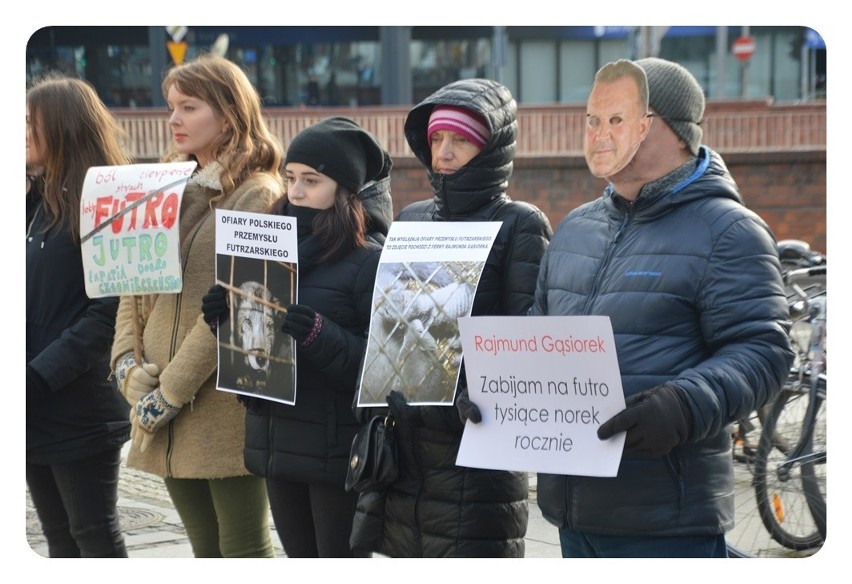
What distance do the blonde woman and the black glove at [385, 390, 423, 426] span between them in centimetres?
69

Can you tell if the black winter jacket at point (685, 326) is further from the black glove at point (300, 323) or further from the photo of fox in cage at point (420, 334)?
the black glove at point (300, 323)

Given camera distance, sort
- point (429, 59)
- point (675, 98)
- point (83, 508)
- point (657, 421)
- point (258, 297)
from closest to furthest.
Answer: point (657, 421) → point (675, 98) → point (258, 297) → point (83, 508) → point (429, 59)

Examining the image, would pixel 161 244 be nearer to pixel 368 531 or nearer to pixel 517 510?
pixel 368 531

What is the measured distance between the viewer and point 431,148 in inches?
140

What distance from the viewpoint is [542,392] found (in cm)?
289

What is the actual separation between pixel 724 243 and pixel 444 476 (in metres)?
1.13

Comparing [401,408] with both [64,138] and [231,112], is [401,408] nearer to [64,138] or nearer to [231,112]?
[231,112]

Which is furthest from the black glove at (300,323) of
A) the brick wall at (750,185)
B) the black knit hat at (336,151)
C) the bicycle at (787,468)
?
the brick wall at (750,185)

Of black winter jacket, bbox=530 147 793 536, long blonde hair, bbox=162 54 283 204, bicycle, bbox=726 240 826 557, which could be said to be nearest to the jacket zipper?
long blonde hair, bbox=162 54 283 204

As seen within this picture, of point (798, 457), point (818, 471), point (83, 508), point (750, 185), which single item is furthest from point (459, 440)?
point (750, 185)

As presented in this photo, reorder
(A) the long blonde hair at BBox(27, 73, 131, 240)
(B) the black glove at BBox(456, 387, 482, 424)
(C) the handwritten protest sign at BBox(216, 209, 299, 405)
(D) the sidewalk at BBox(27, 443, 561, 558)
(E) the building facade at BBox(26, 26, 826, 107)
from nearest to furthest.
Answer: (B) the black glove at BBox(456, 387, 482, 424) → (C) the handwritten protest sign at BBox(216, 209, 299, 405) → (A) the long blonde hair at BBox(27, 73, 131, 240) → (D) the sidewalk at BBox(27, 443, 561, 558) → (E) the building facade at BBox(26, 26, 826, 107)

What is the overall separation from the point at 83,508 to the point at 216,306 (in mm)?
978

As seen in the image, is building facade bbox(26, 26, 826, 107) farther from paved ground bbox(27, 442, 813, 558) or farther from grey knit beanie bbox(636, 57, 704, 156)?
grey knit beanie bbox(636, 57, 704, 156)

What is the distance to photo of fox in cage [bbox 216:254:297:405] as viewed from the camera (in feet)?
11.7
